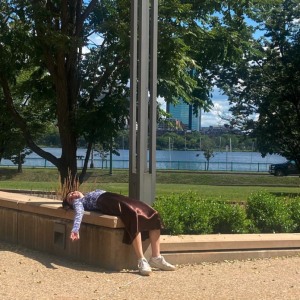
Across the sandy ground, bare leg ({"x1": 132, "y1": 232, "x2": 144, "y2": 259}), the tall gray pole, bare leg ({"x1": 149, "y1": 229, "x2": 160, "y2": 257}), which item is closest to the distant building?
the tall gray pole

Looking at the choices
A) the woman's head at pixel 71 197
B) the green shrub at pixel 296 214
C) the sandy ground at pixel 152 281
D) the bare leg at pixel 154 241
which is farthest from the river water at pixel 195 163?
the bare leg at pixel 154 241

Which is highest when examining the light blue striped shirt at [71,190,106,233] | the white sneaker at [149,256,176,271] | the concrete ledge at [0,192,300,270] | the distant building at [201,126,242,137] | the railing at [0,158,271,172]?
the distant building at [201,126,242,137]

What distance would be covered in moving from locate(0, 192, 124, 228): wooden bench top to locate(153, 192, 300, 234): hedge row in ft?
3.85

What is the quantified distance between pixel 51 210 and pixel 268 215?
3.34m

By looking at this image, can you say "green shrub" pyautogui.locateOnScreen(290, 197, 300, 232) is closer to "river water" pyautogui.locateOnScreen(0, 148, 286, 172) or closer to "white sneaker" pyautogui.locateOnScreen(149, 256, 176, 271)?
"white sneaker" pyautogui.locateOnScreen(149, 256, 176, 271)

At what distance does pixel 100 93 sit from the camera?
14734 millimetres

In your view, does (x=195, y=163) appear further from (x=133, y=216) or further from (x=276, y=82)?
(x=133, y=216)

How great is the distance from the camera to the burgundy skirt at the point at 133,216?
5.94 metres

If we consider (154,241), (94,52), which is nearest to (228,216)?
(154,241)

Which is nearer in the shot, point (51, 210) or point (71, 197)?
point (71, 197)

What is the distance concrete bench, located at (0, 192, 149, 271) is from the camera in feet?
20.1

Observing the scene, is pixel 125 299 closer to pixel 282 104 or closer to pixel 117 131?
pixel 117 131

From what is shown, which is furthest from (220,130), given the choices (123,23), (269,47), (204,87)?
(123,23)

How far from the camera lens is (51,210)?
7.07 m
